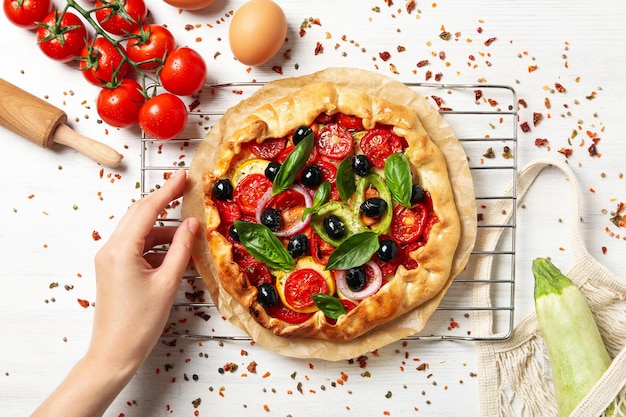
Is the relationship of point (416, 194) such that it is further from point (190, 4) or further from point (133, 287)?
point (190, 4)

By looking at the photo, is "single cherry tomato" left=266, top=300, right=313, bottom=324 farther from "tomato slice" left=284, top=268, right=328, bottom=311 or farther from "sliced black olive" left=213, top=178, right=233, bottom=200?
"sliced black olive" left=213, top=178, right=233, bottom=200

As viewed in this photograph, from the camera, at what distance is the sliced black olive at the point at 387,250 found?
2912mm

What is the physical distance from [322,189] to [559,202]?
1347 mm

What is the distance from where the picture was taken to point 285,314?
10.0 ft

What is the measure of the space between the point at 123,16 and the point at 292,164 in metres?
1.21

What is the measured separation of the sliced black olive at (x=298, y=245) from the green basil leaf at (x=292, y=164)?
0.80 ft

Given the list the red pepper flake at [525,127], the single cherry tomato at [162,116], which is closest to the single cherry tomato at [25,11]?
the single cherry tomato at [162,116]

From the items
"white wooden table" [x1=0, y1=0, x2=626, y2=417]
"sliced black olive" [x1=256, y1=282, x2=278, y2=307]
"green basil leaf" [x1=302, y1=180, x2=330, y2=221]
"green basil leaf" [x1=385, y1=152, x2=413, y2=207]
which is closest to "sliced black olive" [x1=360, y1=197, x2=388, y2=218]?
"green basil leaf" [x1=385, y1=152, x2=413, y2=207]

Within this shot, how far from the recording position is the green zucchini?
305 centimetres

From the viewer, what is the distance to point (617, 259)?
3.32m

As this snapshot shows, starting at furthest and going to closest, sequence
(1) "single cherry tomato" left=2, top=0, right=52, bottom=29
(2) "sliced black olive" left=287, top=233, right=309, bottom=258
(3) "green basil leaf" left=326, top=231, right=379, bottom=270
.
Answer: (1) "single cherry tomato" left=2, top=0, right=52, bottom=29 < (2) "sliced black olive" left=287, top=233, right=309, bottom=258 < (3) "green basil leaf" left=326, top=231, right=379, bottom=270

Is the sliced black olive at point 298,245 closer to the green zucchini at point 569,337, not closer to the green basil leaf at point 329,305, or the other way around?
the green basil leaf at point 329,305

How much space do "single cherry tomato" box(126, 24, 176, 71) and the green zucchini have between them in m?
2.27

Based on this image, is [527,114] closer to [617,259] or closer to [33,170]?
[617,259]
